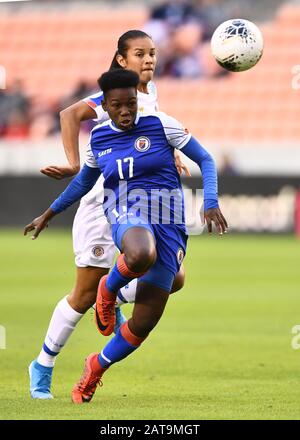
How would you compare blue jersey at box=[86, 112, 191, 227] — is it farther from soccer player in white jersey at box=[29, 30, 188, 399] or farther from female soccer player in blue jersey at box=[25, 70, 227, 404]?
soccer player in white jersey at box=[29, 30, 188, 399]

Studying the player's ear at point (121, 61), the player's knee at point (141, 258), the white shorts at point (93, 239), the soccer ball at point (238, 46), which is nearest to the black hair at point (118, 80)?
the player's ear at point (121, 61)

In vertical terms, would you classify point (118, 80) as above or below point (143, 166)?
above

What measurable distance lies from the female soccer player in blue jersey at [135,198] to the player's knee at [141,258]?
0.33 ft

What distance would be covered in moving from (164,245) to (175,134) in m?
0.65

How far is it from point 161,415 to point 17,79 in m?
22.9

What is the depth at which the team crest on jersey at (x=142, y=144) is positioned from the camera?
5.92 metres

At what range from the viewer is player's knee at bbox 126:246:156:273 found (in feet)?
18.1

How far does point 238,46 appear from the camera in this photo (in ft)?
22.6

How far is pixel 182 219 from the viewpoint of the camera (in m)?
6.07

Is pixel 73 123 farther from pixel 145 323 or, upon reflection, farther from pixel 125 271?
pixel 145 323

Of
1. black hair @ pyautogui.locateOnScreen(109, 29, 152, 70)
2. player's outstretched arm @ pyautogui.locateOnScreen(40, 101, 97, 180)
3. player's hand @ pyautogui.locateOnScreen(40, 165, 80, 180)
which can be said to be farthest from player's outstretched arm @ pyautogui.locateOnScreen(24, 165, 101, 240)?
black hair @ pyautogui.locateOnScreen(109, 29, 152, 70)

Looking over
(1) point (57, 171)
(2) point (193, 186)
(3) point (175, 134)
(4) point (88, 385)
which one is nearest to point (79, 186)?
(1) point (57, 171)

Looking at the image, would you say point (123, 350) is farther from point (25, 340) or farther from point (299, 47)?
point (299, 47)

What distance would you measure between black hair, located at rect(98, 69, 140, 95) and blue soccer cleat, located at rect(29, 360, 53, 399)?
1824 mm
